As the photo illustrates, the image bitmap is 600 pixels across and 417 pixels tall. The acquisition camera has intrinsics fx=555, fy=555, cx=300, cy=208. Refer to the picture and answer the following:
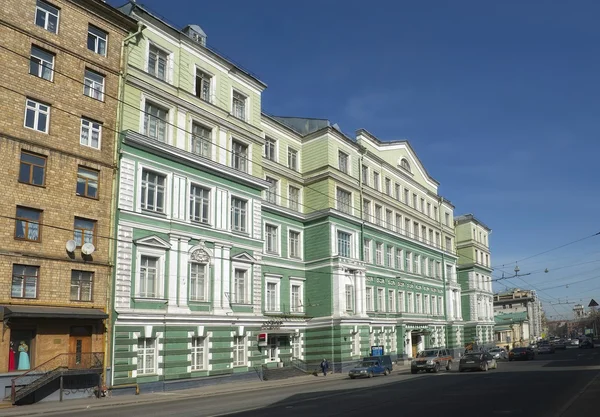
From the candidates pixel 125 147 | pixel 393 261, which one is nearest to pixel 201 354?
pixel 125 147

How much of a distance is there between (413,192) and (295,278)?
22539 millimetres

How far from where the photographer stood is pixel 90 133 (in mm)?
29297

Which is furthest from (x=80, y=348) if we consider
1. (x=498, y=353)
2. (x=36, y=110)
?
(x=498, y=353)

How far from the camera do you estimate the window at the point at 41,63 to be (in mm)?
27078

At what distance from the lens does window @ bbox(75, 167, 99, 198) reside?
28370 millimetres

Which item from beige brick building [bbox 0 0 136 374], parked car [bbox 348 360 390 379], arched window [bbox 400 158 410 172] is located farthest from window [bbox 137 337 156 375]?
arched window [bbox 400 158 410 172]

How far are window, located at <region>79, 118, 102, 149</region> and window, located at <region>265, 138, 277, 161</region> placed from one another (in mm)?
16613

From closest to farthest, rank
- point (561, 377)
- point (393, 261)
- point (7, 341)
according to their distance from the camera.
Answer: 1. point (7, 341)
2. point (561, 377)
3. point (393, 261)

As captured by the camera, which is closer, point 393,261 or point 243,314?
point 243,314

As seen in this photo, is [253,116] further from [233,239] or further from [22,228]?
[22,228]

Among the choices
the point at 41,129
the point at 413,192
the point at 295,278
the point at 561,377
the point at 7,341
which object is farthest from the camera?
the point at 413,192

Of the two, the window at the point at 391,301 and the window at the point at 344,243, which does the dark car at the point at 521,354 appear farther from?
the window at the point at 344,243

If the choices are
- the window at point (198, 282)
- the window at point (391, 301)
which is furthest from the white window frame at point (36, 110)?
the window at point (391, 301)

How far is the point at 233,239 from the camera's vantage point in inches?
1433
